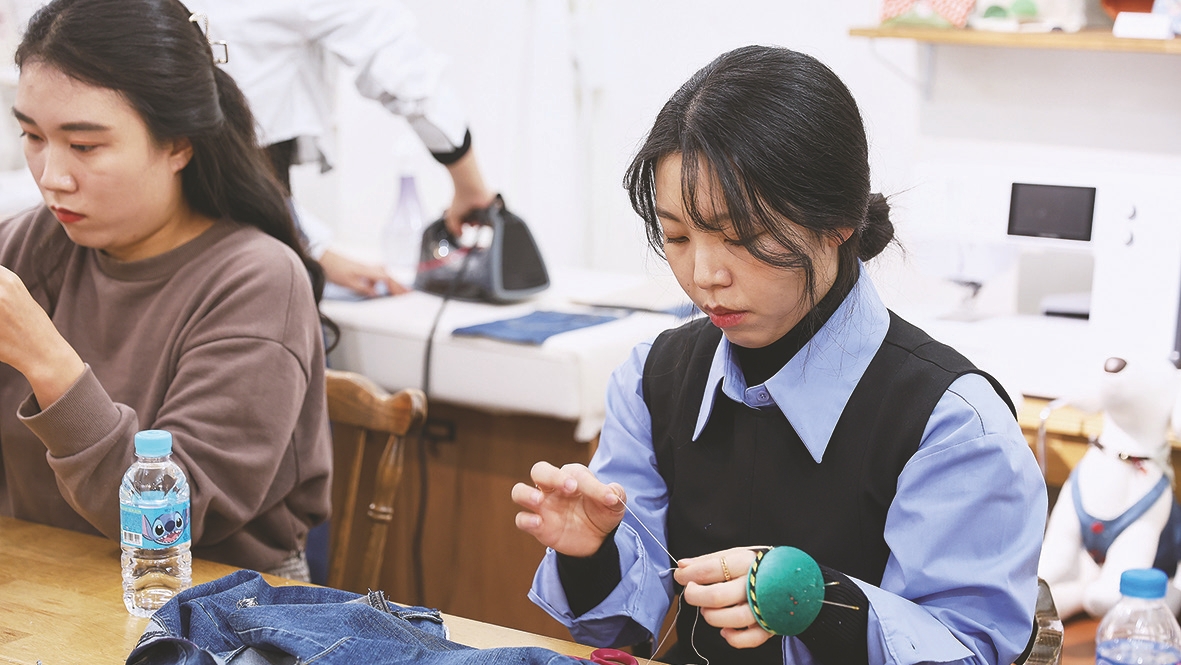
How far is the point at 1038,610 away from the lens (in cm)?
126

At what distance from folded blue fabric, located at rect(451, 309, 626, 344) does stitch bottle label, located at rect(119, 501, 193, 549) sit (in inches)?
35.9

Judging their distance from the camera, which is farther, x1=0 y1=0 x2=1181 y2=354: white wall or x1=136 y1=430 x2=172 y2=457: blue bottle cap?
x1=0 y1=0 x2=1181 y2=354: white wall

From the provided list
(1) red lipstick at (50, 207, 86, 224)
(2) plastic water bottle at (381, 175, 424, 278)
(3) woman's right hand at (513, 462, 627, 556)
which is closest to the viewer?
(3) woman's right hand at (513, 462, 627, 556)

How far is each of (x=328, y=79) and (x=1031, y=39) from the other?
1341 millimetres

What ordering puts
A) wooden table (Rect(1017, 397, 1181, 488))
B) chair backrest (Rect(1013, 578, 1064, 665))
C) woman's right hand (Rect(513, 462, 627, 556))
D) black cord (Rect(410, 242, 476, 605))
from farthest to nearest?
1. black cord (Rect(410, 242, 476, 605))
2. wooden table (Rect(1017, 397, 1181, 488))
3. chair backrest (Rect(1013, 578, 1064, 665))
4. woman's right hand (Rect(513, 462, 627, 556))

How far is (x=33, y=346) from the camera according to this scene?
1.24 m

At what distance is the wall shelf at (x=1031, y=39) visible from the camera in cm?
216

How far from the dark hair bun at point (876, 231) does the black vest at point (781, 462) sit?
71 millimetres

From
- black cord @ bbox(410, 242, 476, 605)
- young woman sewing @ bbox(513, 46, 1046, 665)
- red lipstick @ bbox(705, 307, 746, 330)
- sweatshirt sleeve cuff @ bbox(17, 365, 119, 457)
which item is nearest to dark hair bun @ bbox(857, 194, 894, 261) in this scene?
young woman sewing @ bbox(513, 46, 1046, 665)

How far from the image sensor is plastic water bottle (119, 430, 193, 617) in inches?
47.1

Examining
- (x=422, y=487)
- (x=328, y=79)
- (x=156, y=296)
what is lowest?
(x=422, y=487)

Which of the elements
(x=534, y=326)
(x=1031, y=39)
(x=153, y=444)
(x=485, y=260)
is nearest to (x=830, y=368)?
(x=153, y=444)

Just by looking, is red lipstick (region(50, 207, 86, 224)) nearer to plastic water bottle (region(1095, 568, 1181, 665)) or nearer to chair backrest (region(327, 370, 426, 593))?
chair backrest (region(327, 370, 426, 593))

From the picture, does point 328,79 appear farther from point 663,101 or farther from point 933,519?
point 933,519
